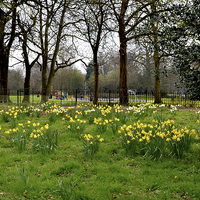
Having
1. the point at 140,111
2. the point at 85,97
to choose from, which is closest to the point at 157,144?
the point at 140,111

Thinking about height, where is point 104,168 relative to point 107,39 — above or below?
below

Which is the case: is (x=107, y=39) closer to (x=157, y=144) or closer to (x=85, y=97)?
(x=85, y=97)

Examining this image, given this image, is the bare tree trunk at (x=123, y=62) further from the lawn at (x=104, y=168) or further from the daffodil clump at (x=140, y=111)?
the lawn at (x=104, y=168)

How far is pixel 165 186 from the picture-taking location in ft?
9.91

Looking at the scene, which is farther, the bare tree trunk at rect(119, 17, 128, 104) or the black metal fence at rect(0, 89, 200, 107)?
the black metal fence at rect(0, 89, 200, 107)

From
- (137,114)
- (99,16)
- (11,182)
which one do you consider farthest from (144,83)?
A: (11,182)

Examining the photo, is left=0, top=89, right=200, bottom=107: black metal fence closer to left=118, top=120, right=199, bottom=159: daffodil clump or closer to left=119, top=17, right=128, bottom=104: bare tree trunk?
left=119, top=17, right=128, bottom=104: bare tree trunk

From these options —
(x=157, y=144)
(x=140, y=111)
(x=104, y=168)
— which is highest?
(x=140, y=111)

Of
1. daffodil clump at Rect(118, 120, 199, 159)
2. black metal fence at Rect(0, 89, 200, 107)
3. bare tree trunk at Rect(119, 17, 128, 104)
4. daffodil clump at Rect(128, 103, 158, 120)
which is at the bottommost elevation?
daffodil clump at Rect(118, 120, 199, 159)

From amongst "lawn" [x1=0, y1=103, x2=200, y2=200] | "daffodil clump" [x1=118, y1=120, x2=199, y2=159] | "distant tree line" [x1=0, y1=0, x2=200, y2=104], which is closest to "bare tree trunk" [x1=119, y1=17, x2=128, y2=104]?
"distant tree line" [x1=0, y1=0, x2=200, y2=104]

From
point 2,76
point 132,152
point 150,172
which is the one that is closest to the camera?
point 150,172

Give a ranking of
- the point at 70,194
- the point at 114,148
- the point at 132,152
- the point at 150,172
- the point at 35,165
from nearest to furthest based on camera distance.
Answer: the point at 70,194, the point at 150,172, the point at 35,165, the point at 132,152, the point at 114,148

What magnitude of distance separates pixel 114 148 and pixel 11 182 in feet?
7.19

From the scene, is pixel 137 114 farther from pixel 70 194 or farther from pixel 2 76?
pixel 2 76
